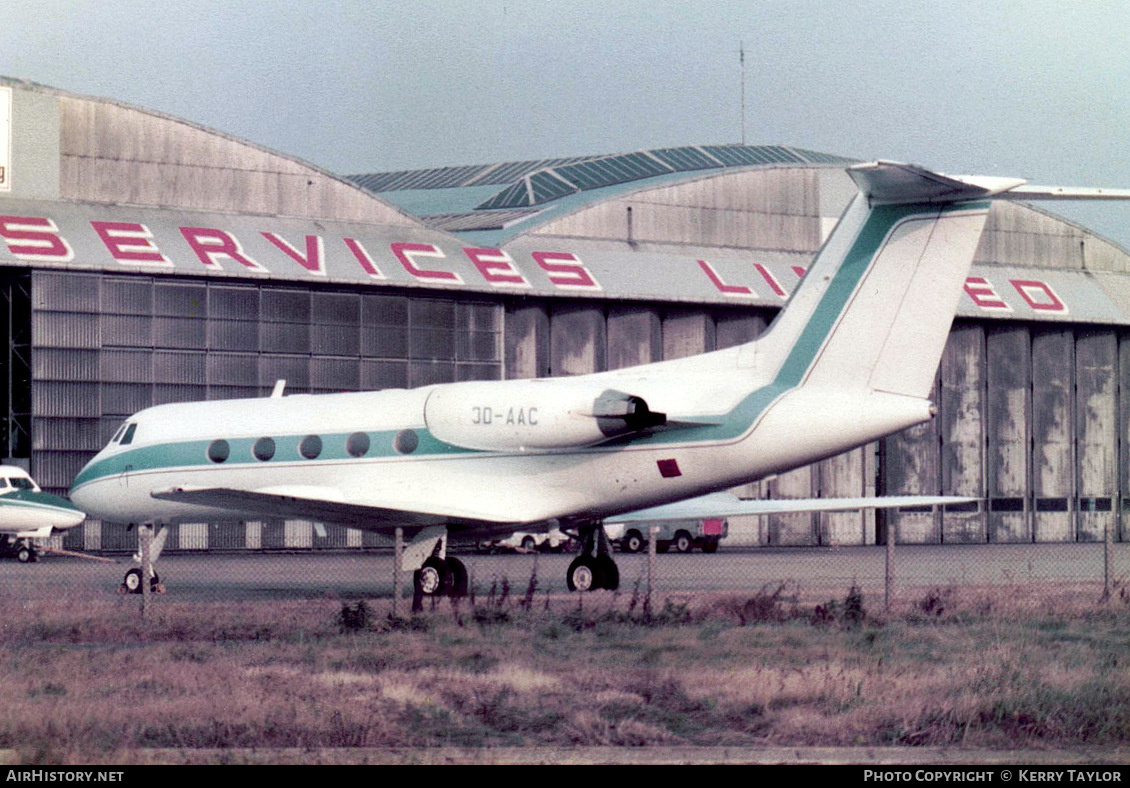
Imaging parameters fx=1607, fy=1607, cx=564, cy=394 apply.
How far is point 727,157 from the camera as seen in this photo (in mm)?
55000

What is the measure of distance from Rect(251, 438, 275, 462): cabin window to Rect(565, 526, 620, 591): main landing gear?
486 centimetres

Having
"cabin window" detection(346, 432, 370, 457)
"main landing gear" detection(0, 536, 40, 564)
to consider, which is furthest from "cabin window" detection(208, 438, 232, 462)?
"main landing gear" detection(0, 536, 40, 564)

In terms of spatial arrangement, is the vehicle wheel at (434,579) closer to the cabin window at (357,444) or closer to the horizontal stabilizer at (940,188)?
the cabin window at (357,444)

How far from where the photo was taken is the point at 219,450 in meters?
25.0

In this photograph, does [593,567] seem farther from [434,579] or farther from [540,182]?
[540,182]

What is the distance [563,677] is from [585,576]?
34.8 feet

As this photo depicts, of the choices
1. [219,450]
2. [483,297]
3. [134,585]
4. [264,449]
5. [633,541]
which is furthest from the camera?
[633,541]

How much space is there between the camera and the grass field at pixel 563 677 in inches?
415

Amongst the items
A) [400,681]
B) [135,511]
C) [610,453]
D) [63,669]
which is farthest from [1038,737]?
[135,511]

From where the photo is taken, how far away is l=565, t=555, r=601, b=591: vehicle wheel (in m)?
23.7

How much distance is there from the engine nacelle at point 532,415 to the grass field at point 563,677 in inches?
103

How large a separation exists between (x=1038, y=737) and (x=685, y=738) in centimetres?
232

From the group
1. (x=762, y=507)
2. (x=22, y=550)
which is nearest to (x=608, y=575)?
(x=762, y=507)
